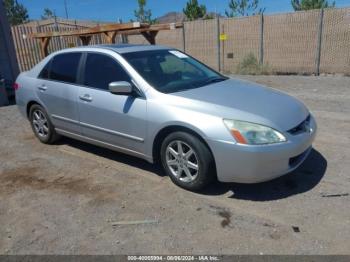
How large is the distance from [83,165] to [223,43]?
12.9 m

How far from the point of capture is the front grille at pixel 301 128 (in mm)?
3450

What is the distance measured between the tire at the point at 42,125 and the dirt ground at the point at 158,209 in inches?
20.6

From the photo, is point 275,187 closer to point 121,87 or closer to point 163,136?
point 163,136

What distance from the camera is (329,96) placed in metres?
8.51

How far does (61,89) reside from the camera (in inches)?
190

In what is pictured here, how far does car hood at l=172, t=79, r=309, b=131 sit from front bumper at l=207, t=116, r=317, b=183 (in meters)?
0.23

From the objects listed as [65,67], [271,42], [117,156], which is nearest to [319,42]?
[271,42]

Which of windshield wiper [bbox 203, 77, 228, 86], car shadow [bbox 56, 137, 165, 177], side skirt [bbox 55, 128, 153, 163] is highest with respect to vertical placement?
windshield wiper [bbox 203, 77, 228, 86]

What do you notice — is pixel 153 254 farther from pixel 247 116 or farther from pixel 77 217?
pixel 247 116

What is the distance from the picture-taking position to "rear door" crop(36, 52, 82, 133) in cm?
471

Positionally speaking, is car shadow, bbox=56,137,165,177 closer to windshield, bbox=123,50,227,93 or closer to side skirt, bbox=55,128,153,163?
side skirt, bbox=55,128,153,163

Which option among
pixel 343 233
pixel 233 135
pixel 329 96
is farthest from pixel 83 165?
pixel 329 96

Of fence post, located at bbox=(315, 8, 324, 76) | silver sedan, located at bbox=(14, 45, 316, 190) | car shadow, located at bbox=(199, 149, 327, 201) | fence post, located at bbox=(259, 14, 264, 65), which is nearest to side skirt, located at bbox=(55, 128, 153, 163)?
silver sedan, located at bbox=(14, 45, 316, 190)

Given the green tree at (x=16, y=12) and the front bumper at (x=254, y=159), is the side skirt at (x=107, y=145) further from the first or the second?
the green tree at (x=16, y=12)
